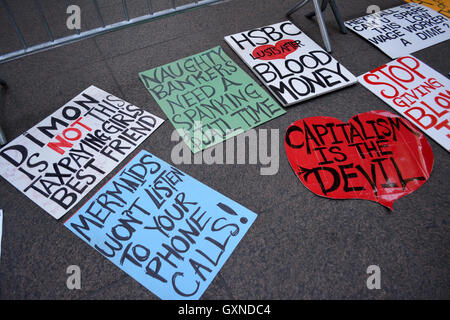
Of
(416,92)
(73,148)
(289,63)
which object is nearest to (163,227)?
(73,148)

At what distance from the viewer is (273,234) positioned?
0.78 meters

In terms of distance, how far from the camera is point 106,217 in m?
0.78

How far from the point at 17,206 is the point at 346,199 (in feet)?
3.22

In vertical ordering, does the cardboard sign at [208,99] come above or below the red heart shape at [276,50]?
below

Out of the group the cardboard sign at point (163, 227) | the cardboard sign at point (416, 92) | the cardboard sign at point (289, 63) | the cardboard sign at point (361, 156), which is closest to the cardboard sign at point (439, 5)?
the cardboard sign at point (416, 92)

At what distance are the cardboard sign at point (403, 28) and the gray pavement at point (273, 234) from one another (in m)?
0.35

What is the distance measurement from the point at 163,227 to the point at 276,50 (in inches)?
34.0

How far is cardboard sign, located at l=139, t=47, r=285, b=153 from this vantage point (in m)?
0.95

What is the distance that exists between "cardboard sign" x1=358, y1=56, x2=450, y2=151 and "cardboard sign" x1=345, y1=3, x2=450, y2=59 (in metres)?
0.10

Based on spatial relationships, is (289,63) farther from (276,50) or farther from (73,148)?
(73,148)

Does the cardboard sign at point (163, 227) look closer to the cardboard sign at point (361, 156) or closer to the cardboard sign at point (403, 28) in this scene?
the cardboard sign at point (361, 156)

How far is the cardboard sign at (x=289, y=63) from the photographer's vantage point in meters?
1.05
